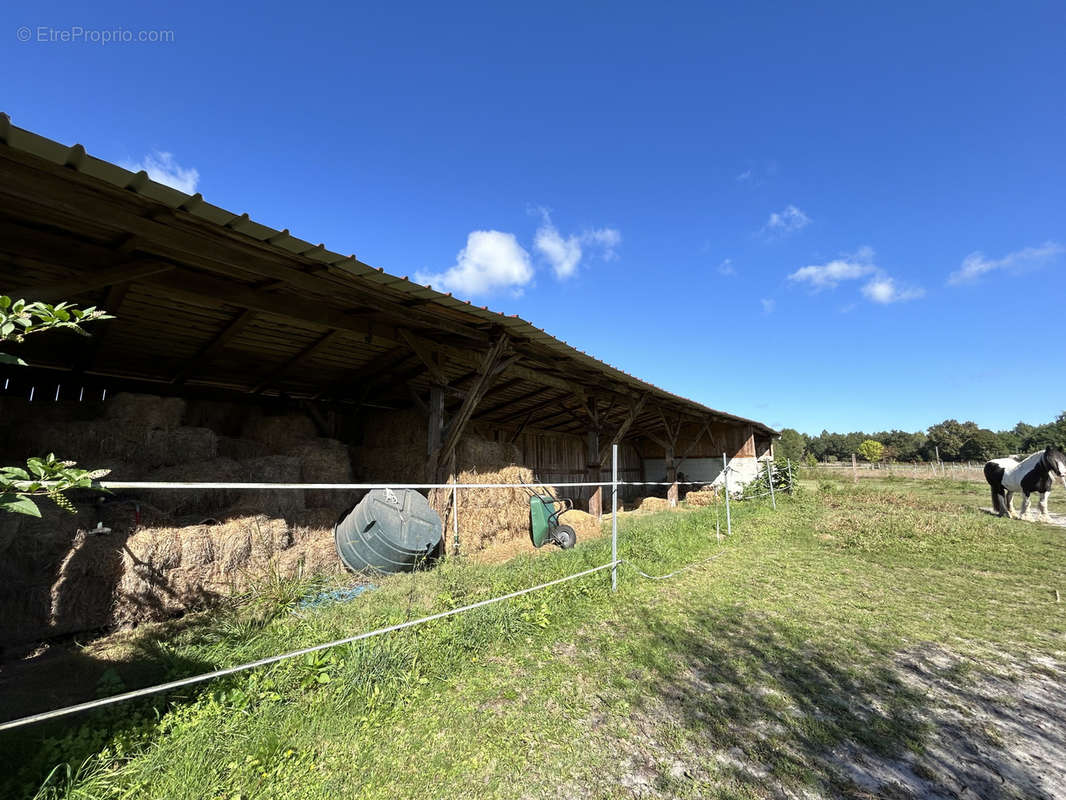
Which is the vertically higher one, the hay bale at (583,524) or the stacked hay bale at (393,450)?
the stacked hay bale at (393,450)

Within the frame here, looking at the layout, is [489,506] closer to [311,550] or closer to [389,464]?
[389,464]

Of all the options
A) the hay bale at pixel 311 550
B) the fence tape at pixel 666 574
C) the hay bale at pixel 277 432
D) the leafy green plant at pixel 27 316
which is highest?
the leafy green plant at pixel 27 316

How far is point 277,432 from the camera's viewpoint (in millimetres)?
8211

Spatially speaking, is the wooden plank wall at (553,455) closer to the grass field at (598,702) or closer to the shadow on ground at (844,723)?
the grass field at (598,702)

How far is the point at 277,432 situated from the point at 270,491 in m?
2.48

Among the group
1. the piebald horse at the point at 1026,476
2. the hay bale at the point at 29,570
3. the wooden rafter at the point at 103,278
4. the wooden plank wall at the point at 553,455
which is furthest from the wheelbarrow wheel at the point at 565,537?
the piebald horse at the point at 1026,476

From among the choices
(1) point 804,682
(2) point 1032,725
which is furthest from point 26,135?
(2) point 1032,725

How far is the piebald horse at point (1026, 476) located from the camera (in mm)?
10719

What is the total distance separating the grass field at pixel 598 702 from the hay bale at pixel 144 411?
11.1 ft

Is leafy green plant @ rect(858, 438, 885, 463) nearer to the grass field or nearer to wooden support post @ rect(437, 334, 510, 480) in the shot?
the grass field

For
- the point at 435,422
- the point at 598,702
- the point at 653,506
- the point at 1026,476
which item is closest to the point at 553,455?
the point at 653,506

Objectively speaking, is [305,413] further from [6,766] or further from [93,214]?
[6,766]

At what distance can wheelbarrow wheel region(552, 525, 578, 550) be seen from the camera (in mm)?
9086

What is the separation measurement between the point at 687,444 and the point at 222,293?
19.0 m
